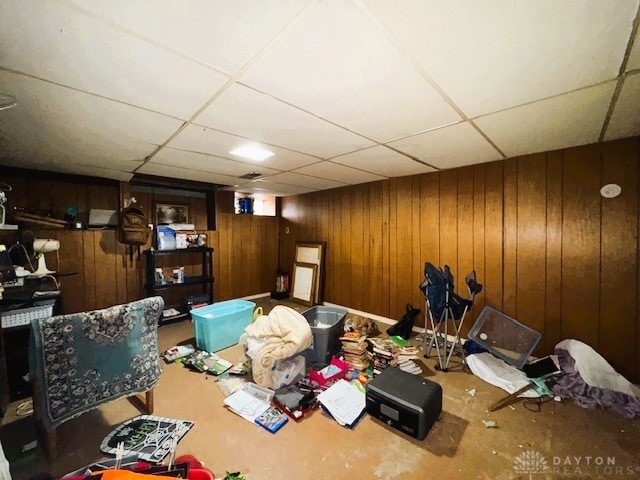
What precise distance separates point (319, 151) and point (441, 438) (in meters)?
2.54

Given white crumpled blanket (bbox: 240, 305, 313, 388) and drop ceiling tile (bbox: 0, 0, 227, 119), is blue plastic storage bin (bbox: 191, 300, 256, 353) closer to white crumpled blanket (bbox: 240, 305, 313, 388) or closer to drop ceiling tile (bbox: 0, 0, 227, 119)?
white crumpled blanket (bbox: 240, 305, 313, 388)

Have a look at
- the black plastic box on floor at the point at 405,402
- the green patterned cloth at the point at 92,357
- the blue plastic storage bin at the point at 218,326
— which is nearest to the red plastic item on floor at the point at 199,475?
the green patterned cloth at the point at 92,357

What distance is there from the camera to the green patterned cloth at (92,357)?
4.83 feet

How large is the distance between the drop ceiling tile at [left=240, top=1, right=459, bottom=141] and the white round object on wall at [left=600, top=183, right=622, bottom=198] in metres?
1.79

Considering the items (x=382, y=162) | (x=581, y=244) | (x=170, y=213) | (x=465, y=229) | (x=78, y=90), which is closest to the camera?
(x=78, y=90)

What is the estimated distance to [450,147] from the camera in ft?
7.97

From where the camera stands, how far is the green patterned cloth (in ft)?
4.83

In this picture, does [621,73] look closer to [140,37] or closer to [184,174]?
[140,37]

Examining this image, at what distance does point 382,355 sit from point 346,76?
2.52 meters

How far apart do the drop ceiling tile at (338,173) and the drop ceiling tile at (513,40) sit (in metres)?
1.81

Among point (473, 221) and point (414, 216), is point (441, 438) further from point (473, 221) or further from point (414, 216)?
point (414, 216)

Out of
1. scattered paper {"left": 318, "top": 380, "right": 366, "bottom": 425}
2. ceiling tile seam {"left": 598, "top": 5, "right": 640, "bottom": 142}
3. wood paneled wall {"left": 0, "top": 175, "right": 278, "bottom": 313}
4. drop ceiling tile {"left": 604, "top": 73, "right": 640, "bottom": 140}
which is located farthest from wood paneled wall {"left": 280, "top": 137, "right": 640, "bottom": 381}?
wood paneled wall {"left": 0, "top": 175, "right": 278, "bottom": 313}

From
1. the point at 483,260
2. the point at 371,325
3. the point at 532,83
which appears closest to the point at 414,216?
the point at 483,260

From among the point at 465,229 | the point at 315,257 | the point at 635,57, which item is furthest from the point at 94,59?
the point at 315,257
